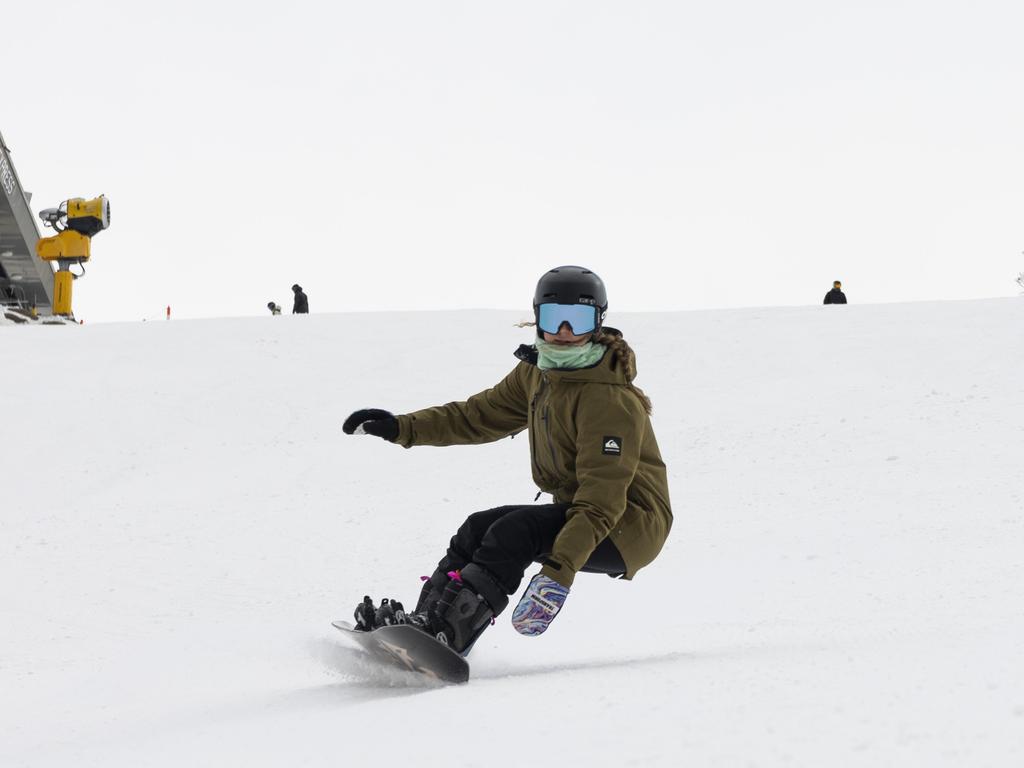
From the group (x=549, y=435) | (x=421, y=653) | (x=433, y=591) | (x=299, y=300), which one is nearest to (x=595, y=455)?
(x=549, y=435)

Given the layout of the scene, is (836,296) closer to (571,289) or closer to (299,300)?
(299,300)

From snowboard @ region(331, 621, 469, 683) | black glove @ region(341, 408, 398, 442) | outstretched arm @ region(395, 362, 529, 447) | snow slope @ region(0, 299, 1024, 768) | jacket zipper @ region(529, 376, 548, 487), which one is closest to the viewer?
snow slope @ region(0, 299, 1024, 768)

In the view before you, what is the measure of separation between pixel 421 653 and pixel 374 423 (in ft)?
3.39

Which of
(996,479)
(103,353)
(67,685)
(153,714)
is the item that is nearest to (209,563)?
(67,685)

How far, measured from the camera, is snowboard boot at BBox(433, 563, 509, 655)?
3.67m

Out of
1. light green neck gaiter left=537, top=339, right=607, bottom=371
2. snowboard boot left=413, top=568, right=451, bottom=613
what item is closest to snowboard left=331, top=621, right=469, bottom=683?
snowboard boot left=413, top=568, right=451, bottom=613

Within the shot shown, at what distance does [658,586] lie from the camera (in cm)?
619

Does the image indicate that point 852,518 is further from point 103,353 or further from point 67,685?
point 103,353

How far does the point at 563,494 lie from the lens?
400 cm

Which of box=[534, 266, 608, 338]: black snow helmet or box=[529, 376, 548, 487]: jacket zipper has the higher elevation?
box=[534, 266, 608, 338]: black snow helmet

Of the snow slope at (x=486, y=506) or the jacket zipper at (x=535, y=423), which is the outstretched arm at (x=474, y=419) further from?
the snow slope at (x=486, y=506)

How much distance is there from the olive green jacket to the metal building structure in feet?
81.4

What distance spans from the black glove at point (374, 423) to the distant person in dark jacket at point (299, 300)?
20072mm

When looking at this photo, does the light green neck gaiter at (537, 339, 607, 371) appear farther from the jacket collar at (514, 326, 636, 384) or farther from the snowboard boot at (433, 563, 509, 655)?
the snowboard boot at (433, 563, 509, 655)
